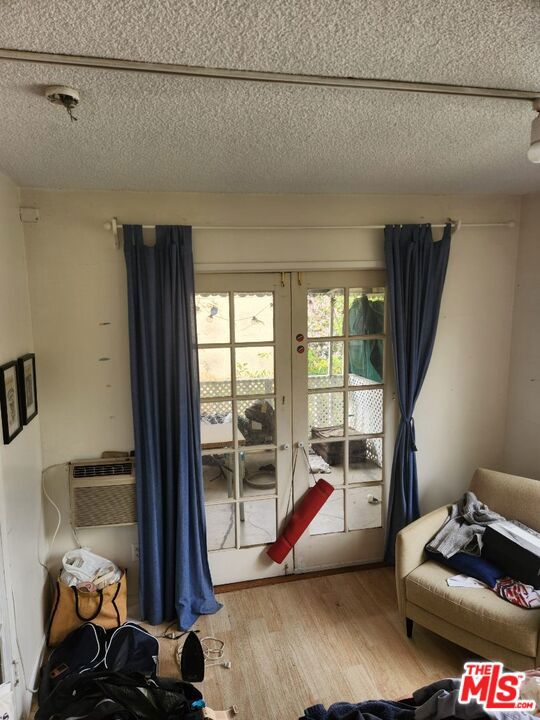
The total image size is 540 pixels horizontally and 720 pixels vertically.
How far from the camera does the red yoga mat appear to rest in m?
2.98

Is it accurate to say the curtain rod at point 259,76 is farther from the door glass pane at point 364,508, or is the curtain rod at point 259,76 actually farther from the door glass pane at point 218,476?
the door glass pane at point 364,508

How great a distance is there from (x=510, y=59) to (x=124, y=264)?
6.80 feet

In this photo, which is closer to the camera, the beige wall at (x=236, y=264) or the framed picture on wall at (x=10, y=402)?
the framed picture on wall at (x=10, y=402)

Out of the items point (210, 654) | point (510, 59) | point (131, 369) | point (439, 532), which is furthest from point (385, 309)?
point (210, 654)

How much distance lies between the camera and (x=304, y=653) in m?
2.44

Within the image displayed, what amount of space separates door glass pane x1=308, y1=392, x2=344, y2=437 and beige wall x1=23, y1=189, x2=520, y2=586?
0.56m

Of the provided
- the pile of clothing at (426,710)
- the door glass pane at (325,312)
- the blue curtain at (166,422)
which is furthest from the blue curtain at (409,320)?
the pile of clothing at (426,710)

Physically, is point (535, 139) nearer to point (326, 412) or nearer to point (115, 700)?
point (326, 412)

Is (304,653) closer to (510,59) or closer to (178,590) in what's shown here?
(178,590)

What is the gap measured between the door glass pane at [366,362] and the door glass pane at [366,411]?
0.28 ft

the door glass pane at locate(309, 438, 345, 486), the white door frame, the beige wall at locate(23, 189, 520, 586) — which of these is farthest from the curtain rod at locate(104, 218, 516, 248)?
the door glass pane at locate(309, 438, 345, 486)

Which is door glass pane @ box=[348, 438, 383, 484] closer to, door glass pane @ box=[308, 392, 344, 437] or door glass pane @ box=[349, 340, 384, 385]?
door glass pane @ box=[308, 392, 344, 437]

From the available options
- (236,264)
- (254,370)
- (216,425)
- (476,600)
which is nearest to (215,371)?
(254,370)

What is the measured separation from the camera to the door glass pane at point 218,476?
9.64 ft
